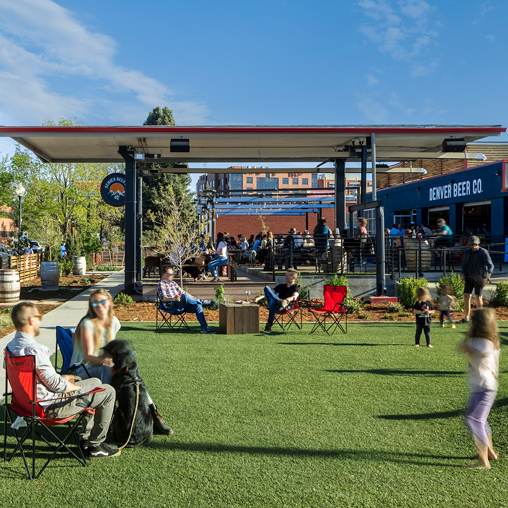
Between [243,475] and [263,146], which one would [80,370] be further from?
[263,146]

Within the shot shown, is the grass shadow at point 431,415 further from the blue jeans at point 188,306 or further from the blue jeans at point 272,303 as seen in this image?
the blue jeans at point 188,306

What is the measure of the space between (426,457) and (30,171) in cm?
3905

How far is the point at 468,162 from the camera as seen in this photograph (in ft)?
93.1

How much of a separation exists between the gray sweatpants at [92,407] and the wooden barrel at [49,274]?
623 inches

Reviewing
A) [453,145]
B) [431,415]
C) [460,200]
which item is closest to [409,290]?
[453,145]

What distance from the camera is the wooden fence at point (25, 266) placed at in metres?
21.9

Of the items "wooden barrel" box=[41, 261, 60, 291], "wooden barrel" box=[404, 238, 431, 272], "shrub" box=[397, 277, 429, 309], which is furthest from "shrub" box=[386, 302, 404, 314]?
"wooden barrel" box=[41, 261, 60, 291]

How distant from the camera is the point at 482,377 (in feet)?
14.4

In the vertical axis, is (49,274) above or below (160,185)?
below

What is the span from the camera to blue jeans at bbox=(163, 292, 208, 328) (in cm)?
1095

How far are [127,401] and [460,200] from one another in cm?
2457

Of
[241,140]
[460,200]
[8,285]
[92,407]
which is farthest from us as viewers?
[460,200]

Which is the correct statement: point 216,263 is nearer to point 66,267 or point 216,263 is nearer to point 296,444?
point 296,444

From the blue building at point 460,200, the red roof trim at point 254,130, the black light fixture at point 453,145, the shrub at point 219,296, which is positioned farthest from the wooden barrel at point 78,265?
the black light fixture at point 453,145
